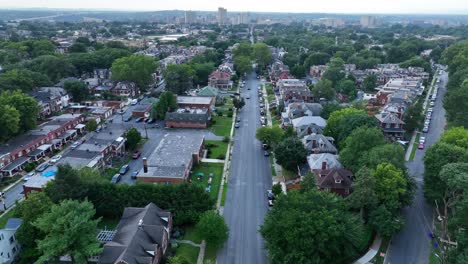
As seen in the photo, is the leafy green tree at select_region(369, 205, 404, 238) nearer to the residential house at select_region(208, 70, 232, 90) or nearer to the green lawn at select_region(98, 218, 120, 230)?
the green lawn at select_region(98, 218, 120, 230)

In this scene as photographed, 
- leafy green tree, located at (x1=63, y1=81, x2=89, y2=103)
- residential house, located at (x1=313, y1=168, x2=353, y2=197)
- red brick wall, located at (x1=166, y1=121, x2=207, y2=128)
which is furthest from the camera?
leafy green tree, located at (x1=63, y1=81, x2=89, y2=103)

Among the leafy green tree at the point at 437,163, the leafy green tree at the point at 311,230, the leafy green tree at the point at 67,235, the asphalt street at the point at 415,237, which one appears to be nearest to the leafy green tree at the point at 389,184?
the asphalt street at the point at 415,237

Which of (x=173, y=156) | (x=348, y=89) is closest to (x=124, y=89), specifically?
(x=173, y=156)

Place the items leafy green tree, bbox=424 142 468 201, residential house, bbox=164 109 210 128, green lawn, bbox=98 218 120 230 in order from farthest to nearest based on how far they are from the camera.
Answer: residential house, bbox=164 109 210 128
leafy green tree, bbox=424 142 468 201
green lawn, bbox=98 218 120 230

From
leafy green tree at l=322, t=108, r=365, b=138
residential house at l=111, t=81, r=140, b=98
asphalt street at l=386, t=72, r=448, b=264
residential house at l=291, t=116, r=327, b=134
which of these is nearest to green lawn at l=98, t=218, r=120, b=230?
asphalt street at l=386, t=72, r=448, b=264

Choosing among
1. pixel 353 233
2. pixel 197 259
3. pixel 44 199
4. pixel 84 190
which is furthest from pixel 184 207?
pixel 353 233

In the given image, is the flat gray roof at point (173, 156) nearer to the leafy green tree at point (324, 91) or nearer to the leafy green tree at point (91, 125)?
the leafy green tree at point (91, 125)

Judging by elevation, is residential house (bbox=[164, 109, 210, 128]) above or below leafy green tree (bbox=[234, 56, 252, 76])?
below
